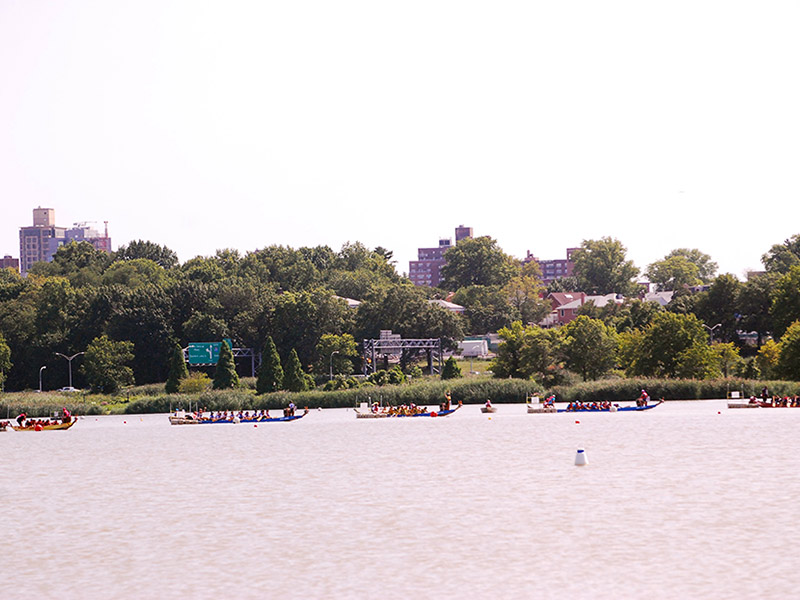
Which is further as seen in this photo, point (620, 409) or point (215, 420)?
point (215, 420)

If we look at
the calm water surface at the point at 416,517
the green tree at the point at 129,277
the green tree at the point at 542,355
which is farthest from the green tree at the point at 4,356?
the calm water surface at the point at 416,517

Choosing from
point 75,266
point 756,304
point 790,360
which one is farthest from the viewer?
point 75,266

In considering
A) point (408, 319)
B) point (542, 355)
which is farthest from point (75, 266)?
point (542, 355)

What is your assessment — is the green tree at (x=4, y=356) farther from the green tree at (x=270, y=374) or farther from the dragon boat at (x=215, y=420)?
the dragon boat at (x=215, y=420)

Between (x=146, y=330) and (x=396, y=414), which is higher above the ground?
(x=146, y=330)

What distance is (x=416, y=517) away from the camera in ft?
119

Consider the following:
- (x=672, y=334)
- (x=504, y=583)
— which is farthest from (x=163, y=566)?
(x=672, y=334)

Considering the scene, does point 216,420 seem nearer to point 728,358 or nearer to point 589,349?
point 589,349

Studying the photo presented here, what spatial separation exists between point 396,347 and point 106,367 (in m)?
34.7

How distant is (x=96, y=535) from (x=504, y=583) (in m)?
15.2

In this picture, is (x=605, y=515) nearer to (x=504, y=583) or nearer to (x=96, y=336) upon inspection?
(x=504, y=583)

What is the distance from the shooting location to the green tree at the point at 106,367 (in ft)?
404

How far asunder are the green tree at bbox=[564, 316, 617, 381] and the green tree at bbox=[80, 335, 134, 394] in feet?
180

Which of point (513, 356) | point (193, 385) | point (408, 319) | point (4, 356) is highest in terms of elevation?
point (408, 319)
